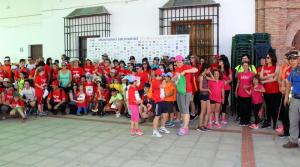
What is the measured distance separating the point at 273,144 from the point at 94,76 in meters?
5.73

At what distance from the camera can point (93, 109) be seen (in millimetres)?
9289

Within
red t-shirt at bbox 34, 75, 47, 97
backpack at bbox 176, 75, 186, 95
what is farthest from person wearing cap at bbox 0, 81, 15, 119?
backpack at bbox 176, 75, 186, 95

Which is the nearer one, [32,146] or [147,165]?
[147,165]

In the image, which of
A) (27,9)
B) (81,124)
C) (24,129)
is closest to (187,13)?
(81,124)

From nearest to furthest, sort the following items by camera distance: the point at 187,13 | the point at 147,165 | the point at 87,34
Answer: the point at 147,165, the point at 187,13, the point at 87,34

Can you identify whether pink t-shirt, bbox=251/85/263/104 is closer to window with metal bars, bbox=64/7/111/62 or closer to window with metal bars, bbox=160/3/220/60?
window with metal bars, bbox=160/3/220/60

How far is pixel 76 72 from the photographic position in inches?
392

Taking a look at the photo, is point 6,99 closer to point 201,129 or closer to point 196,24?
point 201,129

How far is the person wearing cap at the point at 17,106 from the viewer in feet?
28.2

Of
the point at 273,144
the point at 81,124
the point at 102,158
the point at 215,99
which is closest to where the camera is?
the point at 102,158

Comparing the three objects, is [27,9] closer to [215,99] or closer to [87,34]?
[87,34]

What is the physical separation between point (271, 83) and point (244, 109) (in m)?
0.95

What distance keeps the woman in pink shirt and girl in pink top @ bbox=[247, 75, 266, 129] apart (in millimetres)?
96

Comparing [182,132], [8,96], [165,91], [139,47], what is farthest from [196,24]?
[8,96]
